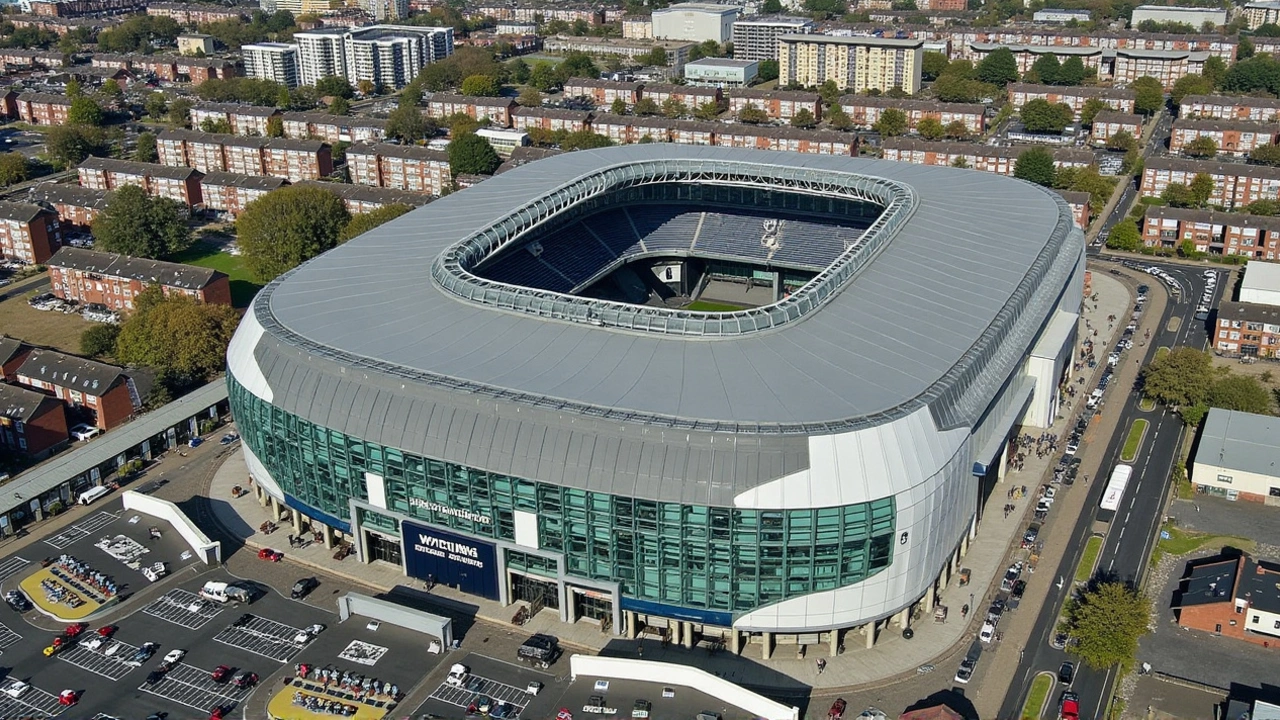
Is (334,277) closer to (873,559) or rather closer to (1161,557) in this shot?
(873,559)

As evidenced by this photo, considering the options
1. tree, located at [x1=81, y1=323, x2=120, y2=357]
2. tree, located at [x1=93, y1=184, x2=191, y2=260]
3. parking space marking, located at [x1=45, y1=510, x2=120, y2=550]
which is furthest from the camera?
tree, located at [x1=93, y1=184, x2=191, y2=260]

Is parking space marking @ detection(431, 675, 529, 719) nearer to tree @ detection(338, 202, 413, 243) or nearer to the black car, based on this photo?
the black car

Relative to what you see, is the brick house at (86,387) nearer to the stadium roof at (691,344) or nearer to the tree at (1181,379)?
the stadium roof at (691,344)

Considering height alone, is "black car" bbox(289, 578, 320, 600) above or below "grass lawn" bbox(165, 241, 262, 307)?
below

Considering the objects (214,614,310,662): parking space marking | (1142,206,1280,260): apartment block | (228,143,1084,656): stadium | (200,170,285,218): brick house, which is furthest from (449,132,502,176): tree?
(214,614,310,662): parking space marking

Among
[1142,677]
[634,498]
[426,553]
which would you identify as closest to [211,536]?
[426,553]

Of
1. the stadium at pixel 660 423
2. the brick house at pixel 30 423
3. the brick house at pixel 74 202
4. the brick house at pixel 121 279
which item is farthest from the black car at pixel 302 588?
the brick house at pixel 74 202
